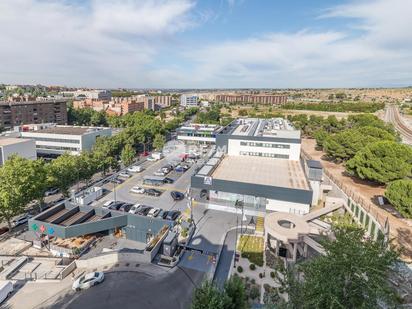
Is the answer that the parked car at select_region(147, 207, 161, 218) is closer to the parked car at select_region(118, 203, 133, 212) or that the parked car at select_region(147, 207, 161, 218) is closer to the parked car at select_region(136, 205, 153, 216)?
the parked car at select_region(136, 205, 153, 216)

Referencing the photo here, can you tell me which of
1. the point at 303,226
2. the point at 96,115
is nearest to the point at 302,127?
the point at 303,226

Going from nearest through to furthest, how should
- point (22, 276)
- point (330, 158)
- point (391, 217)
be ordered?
point (22, 276), point (391, 217), point (330, 158)

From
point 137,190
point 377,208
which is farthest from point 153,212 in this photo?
point 377,208

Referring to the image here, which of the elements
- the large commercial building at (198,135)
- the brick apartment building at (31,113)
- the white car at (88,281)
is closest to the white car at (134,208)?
the white car at (88,281)

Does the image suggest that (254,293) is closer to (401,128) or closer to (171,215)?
(171,215)

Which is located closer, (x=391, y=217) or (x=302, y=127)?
(x=391, y=217)

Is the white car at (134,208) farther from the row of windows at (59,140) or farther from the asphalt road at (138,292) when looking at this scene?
the row of windows at (59,140)

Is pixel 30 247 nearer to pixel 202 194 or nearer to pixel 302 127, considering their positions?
pixel 202 194
